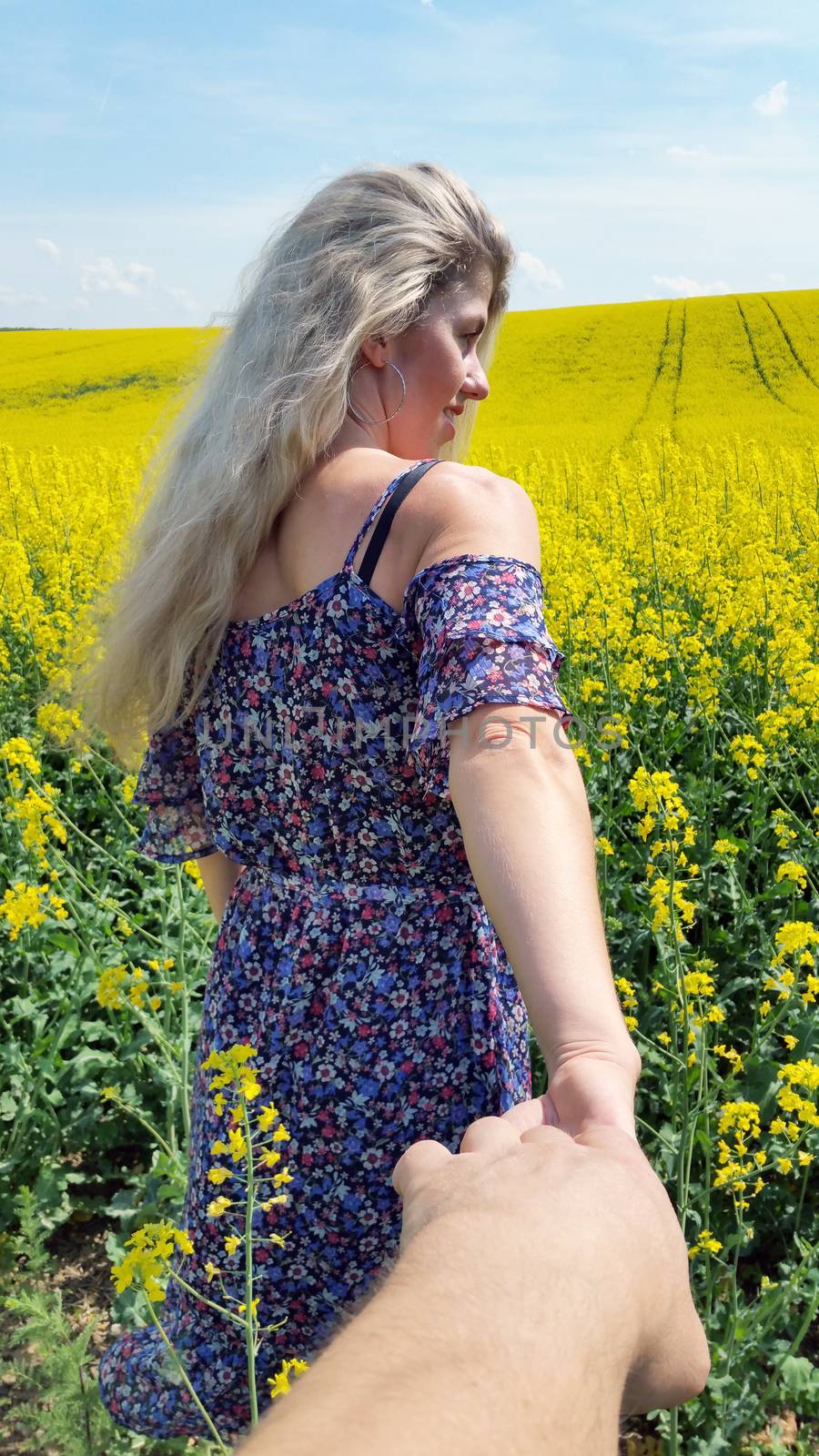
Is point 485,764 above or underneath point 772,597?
above

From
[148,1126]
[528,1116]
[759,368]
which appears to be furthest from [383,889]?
[759,368]

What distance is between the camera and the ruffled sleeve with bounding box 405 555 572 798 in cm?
94

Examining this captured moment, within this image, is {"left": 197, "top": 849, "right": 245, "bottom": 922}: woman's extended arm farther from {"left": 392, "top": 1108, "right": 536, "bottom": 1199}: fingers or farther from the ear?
{"left": 392, "top": 1108, "right": 536, "bottom": 1199}: fingers

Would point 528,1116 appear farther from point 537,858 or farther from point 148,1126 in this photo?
point 148,1126

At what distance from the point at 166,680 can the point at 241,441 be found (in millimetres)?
331

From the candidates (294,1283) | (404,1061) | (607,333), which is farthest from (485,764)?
(607,333)

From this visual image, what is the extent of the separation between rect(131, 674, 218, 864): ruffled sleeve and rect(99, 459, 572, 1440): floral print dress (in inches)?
4.6

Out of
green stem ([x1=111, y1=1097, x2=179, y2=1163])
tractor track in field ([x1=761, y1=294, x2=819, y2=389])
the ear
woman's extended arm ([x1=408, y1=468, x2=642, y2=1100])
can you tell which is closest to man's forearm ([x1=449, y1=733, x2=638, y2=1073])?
woman's extended arm ([x1=408, y1=468, x2=642, y2=1100])

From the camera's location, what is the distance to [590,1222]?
547 mm

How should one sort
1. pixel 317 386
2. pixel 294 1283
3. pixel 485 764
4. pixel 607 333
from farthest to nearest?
1. pixel 607 333
2. pixel 294 1283
3. pixel 317 386
4. pixel 485 764

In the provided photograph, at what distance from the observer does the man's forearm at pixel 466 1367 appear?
0.40 m

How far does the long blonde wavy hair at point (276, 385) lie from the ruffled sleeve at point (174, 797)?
0.22 feet

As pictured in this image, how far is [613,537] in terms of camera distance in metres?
7.23

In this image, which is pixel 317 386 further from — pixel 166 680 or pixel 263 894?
pixel 263 894
